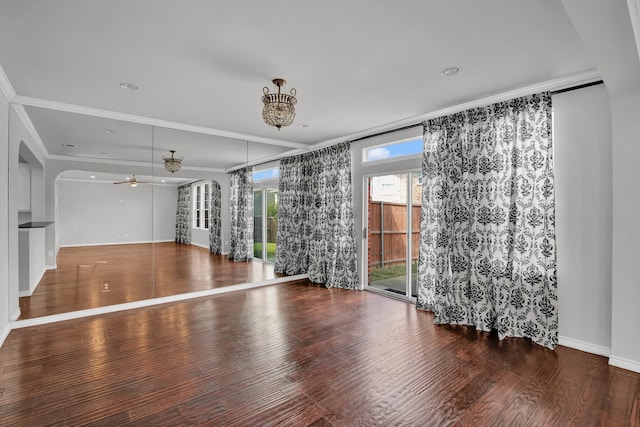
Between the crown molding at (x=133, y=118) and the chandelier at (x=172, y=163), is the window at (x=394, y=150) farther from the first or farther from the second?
the chandelier at (x=172, y=163)

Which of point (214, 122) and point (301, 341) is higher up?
point (214, 122)

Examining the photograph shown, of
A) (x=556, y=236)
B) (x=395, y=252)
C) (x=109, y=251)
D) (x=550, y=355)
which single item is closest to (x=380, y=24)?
(x=556, y=236)

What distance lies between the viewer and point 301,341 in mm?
3266

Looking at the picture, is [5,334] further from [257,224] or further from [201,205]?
[257,224]

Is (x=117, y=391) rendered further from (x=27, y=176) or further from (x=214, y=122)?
(x=27, y=176)

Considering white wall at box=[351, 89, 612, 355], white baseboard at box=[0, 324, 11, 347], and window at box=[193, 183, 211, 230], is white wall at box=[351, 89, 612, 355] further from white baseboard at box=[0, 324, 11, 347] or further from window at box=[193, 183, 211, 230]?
white baseboard at box=[0, 324, 11, 347]

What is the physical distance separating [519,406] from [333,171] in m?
4.11

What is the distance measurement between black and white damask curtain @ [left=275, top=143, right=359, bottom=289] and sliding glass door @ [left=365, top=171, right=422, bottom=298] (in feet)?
1.10

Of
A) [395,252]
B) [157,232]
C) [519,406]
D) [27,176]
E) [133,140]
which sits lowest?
[519,406]

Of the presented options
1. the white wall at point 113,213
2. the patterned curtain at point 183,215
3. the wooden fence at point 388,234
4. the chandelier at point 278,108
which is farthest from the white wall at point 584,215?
the white wall at point 113,213

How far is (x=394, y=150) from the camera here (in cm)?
486

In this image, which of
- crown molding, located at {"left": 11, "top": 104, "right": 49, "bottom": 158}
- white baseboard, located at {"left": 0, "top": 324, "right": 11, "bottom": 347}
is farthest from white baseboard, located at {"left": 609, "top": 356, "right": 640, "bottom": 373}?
crown molding, located at {"left": 11, "top": 104, "right": 49, "bottom": 158}

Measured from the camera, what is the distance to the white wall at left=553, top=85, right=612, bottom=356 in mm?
2918

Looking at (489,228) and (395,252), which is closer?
(489,228)
